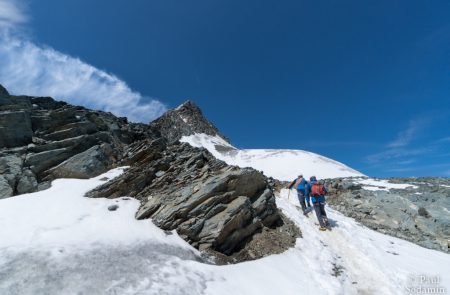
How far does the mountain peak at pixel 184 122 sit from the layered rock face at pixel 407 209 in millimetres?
57690

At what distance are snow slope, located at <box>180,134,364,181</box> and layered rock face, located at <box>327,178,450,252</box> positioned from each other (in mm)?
16495

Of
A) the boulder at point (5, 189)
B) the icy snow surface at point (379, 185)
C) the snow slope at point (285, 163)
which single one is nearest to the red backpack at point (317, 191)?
the icy snow surface at point (379, 185)

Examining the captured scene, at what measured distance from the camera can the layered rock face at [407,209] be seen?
16906 millimetres

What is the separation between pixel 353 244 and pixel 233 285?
26.0 ft

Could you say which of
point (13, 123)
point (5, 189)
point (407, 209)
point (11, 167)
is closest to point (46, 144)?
point (11, 167)

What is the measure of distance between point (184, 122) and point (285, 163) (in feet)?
136

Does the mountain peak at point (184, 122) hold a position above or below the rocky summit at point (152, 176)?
above

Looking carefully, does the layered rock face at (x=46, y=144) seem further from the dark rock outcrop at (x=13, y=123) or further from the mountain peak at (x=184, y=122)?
the mountain peak at (x=184, y=122)

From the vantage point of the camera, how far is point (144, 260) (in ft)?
31.3

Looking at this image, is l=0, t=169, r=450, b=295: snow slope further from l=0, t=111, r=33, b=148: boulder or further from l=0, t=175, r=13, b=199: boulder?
l=0, t=111, r=33, b=148: boulder

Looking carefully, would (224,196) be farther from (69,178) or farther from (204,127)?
(204,127)

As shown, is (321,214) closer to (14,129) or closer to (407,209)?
(407,209)

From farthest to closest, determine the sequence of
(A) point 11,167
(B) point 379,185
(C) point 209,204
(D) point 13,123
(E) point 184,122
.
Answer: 1. (E) point 184,122
2. (B) point 379,185
3. (D) point 13,123
4. (A) point 11,167
5. (C) point 209,204

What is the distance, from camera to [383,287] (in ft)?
34.3
